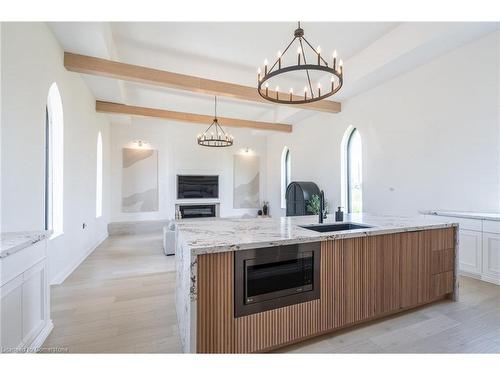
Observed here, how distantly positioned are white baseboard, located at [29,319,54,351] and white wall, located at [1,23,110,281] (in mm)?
925

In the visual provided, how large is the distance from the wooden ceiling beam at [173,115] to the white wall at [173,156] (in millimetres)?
1481

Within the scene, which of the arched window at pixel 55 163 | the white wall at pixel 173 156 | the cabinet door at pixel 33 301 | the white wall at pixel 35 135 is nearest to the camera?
the cabinet door at pixel 33 301

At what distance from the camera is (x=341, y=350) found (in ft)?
5.86

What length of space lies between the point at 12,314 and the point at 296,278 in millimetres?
1907

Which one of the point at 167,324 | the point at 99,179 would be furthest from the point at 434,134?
the point at 99,179

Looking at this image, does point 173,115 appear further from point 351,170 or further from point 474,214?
point 474,214

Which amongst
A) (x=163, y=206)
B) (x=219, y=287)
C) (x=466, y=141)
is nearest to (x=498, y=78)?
(x=466, y=141)

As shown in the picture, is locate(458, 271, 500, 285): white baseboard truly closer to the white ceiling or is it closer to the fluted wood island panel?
the fluted wood island panel

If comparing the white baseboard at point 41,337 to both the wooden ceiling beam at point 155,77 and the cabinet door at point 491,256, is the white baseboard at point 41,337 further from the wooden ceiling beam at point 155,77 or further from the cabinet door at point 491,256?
the cabinet door at point 491,256

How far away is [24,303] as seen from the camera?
65.4 inches

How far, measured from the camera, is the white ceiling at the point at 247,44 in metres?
3.14

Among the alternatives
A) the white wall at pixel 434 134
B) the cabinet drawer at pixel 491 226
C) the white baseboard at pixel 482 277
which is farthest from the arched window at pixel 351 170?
the cabinet drawer at pixel 491 226

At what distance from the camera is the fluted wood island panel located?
1.53m

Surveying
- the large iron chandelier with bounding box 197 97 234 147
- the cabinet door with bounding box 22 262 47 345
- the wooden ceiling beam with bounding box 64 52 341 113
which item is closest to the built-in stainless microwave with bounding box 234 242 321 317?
the cabinet door with bounding box 22 262 47 345
